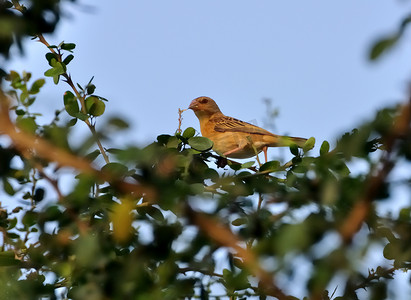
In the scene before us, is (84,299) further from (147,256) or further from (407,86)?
(407,86)

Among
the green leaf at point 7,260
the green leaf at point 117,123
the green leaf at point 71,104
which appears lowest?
the green leaf at point 117,123

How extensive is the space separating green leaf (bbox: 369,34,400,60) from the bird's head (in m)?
9.41

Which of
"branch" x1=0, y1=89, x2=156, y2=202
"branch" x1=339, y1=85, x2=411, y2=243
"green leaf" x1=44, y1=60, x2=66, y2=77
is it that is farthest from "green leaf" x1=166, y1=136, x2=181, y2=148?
"branch" x1=339, y1=85, x2=411, y2=243

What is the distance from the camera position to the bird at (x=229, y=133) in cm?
863

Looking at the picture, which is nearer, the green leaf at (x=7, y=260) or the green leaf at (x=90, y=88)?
the green leaf at (x=7, y=260)

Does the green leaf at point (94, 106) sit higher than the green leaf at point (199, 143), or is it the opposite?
the green leaf at point (94, 106)

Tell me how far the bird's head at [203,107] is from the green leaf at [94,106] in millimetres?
7122

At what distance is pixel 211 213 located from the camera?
1.30 meters

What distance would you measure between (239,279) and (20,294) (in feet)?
1.84

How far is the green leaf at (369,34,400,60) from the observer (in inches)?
42.5

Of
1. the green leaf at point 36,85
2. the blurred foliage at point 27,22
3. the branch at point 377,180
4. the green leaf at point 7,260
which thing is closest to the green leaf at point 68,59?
the green leaf at point 36,85

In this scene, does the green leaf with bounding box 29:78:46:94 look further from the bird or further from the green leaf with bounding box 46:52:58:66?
the bird

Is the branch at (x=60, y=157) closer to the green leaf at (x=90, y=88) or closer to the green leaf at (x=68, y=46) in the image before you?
the green leaf at (x=90, y=88)

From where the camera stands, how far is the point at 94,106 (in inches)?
133
